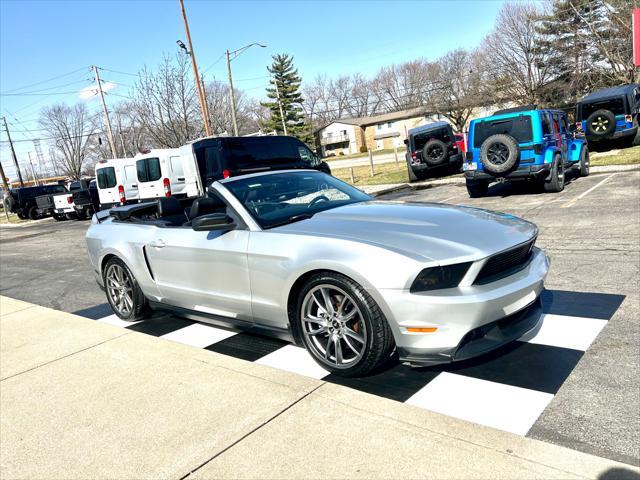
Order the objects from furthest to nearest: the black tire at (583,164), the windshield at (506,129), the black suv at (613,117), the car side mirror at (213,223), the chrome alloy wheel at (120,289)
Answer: the black suv at (613,117) → the black tire at (583,164) → the windshield at (506,129) → the chrome alloy wheel at (120,289) → the car side mirror at (213,223)

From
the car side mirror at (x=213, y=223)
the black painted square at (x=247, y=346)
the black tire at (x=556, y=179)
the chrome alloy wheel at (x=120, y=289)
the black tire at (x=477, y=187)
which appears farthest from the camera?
the black tire at (x=477, y=187)

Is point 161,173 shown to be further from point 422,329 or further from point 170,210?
point 422,329

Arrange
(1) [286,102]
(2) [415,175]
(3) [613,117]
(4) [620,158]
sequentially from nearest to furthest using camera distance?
(4) [620,158] < (3) [613,117] < (2) [415,175] < (1) [286,102]

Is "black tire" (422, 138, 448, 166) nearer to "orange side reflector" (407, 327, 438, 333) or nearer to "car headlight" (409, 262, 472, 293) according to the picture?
"car headlight" (409, 262, 472, 293)

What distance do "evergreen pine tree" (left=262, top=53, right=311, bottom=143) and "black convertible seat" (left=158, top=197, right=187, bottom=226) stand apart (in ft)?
209

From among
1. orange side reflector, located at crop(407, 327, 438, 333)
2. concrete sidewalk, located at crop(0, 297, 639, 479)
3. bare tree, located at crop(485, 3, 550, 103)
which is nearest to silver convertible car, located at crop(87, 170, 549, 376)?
orange side reflector, located at crop(407, 327, 438, 333)

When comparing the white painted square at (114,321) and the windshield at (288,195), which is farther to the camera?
the white painted square at (114,321)

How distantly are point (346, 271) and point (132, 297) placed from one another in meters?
3.00

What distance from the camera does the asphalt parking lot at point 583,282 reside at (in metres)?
2.75

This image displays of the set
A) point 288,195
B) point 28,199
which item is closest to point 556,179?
point 288,195

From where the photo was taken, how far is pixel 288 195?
14.6ft

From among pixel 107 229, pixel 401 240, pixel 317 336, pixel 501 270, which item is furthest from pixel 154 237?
pixel 501 270

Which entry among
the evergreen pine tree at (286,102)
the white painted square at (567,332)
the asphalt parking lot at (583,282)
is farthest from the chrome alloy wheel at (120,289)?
the evergreen pine tree at (286,102)

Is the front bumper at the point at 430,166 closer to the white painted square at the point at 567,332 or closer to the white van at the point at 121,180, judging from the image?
the white van at the point at 121,180
